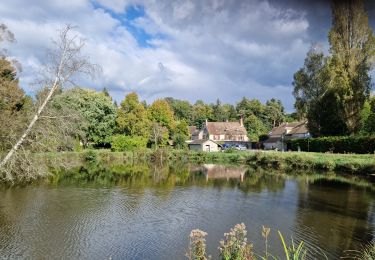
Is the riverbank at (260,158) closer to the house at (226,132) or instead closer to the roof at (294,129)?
the roof at (294,129)

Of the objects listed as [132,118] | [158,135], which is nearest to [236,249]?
[132,118]

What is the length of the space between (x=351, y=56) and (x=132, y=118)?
37922 mm

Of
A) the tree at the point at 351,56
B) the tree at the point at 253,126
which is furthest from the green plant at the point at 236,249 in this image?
the tree at the point at 253,126

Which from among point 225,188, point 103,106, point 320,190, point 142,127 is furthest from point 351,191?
point 103,106

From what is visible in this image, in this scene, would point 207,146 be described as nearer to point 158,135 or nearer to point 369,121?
point 158,135

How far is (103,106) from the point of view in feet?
216

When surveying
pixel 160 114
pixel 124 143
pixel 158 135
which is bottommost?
pixel 124 143

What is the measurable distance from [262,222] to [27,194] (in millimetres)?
16656

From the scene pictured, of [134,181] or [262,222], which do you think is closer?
[262,222]

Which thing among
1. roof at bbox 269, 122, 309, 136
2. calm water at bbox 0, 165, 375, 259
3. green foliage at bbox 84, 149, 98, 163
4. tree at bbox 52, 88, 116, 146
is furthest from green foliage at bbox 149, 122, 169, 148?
calm water at bbox 0, 165, 375, 259

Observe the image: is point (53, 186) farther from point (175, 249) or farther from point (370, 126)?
point (370, 126)

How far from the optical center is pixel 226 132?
91.4m

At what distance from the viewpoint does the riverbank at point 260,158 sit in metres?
37.7

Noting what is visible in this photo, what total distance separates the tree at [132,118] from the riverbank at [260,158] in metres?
5.61
